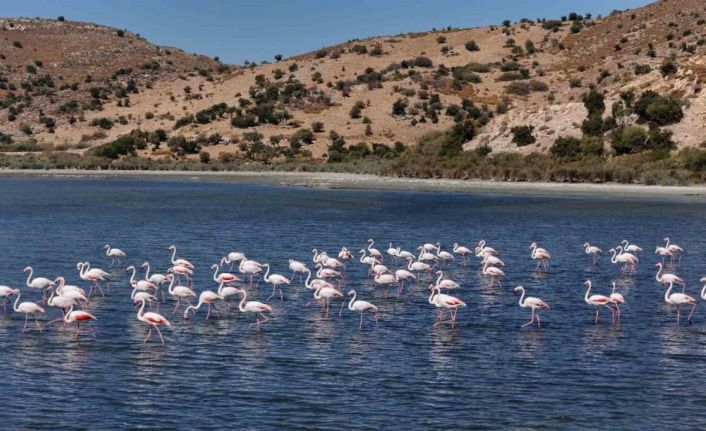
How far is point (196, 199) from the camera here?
5766 cm

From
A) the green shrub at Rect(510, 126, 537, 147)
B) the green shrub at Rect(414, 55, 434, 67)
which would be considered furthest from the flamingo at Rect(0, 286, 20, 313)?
the green shrub at Rect(414, 55, 434, 67)

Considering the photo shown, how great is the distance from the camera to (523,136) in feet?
247

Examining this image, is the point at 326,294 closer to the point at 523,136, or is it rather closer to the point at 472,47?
the point at 523,136

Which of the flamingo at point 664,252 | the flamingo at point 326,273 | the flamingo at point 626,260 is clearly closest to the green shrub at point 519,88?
the flamingo at point 664,252

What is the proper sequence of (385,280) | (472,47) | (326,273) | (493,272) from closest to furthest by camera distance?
1. (385,280)
2. (326,273)
3. (493,272)
4. (472,47)

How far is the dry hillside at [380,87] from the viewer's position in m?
94.3

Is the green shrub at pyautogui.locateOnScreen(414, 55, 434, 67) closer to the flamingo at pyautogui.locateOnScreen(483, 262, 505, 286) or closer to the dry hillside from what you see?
the dry hillside

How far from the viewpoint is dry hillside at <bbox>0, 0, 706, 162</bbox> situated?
94.3 metres

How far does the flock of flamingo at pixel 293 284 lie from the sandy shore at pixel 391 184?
25.4 m

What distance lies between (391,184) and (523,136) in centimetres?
1306

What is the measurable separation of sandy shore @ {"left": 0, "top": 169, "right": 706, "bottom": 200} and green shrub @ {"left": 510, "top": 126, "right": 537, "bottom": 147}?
8.88 meters

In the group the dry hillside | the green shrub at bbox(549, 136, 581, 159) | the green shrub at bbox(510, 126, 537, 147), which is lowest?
the green shrub at bbox(549, 136, 581, 159)

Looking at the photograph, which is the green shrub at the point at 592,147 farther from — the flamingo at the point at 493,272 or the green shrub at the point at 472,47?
the green shrub at the point at 472,47

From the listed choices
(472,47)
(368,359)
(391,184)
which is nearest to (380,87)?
(472,47)
